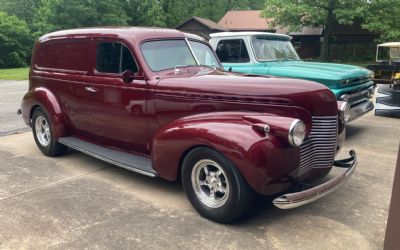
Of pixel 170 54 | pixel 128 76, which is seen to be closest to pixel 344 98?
pixel 170 54

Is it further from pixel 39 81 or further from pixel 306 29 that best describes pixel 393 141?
pixel 306 29

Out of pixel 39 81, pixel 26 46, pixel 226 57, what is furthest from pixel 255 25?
pixel 39 81

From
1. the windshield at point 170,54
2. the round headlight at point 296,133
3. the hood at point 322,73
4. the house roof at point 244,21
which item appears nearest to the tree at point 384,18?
the house roof at point 244,21

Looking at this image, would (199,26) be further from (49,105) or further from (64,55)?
(49,105)

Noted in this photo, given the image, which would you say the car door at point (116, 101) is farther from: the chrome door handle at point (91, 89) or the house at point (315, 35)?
the house at point (315, 35)

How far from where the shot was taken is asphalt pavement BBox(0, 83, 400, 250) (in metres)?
3.41

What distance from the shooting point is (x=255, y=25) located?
138 feet

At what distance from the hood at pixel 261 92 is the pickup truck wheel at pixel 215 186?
2.09 ft

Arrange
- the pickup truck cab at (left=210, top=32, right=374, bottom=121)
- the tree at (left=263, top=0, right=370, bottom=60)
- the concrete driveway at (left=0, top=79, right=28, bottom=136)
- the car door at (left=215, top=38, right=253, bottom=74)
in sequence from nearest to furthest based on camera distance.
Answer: the pickup truck cab at (left=210, top=32, right=374, bottom=121) < the car door at (left=215, top=38, right=253, bottom=74) < the concrete driveway at (left=0, top=79, right=28, bottom=136) < the tree at (left=263, top=0, right=370, bottom=60)

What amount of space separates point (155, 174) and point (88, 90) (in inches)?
68.9

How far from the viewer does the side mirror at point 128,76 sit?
4512mm

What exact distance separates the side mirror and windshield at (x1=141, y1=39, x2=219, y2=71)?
9.5 inches

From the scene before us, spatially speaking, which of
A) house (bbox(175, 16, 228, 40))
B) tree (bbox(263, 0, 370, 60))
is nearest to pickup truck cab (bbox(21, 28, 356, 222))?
tree (bbox(263, 0, 370, 60))

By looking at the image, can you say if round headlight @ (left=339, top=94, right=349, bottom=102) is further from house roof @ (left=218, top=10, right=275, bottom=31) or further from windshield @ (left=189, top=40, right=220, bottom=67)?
house roof @ (left=218, top=10, right=275, bottom=31)
